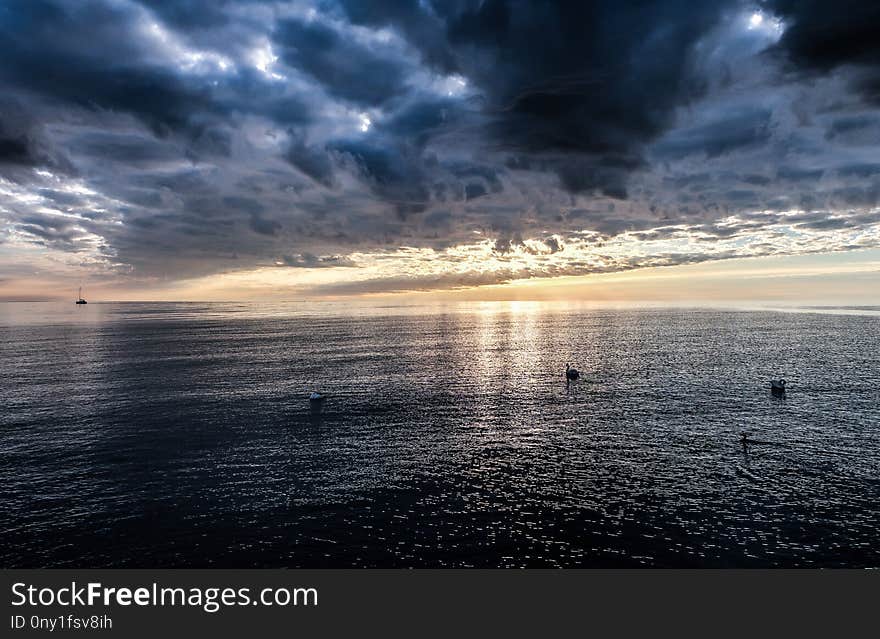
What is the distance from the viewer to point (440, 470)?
2349 inches

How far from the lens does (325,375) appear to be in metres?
121

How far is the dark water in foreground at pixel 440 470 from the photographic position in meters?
42.3

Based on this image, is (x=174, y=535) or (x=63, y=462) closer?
(x=174, y=535)

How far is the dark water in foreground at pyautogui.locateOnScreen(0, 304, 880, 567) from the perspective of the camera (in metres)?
42.3
